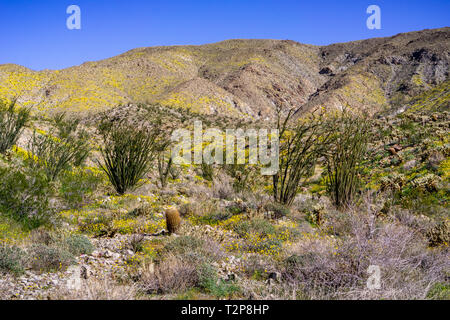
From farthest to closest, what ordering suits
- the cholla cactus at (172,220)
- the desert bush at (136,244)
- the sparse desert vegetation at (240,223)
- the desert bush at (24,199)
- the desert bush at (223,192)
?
1. the desert bush at (223,192)
2. the cholla cactus at (172,220)
3. the desert bush at (24,199)
4. the desert bush at (136,244)
5. the sparse desert vegetation at (240,223)

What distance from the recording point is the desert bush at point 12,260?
4156mm

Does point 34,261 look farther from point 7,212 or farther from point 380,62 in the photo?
point 380,62

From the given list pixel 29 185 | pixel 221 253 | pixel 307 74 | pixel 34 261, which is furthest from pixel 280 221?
pixel 307 74

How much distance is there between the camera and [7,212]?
580cm

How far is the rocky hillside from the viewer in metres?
40.4

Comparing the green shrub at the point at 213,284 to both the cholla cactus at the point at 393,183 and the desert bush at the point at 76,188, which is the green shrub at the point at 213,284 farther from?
the cholla cactus at the point at 393,183

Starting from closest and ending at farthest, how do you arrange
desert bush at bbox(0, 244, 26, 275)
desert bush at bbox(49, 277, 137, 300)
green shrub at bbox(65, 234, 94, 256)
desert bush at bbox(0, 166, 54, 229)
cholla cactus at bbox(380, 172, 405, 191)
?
desert bush at bbox(49, 277, 137, 300)
desert bush at bbox(0, 244, 26, 275)
green shrub at bbox(65, 234, 94, 256)
desert bush at bbox(0, 166, 54, 229)
cholla cactus at bbox(380, 172, 405, 191)

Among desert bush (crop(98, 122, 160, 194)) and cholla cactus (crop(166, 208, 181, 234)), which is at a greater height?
desert bush (crop(98, 122, 160, 194))

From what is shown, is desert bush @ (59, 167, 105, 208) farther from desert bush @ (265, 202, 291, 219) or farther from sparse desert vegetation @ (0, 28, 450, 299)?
desert bush @ (265, 202, 291, 219)

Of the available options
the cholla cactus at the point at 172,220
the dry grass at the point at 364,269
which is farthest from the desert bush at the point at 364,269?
the cholla cactus at the point at 172,220

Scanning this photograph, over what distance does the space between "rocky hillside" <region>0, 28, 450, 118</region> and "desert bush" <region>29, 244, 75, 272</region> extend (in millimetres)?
30899

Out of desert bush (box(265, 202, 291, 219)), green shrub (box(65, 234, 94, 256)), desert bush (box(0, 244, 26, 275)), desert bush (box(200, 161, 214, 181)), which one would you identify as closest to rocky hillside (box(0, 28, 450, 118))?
desert bush (box(200, 161, 214, 181))

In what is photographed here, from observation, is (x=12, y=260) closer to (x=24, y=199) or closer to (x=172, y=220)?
(x=24, y=199)

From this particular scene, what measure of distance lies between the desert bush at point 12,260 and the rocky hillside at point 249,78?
3101 centimetres
